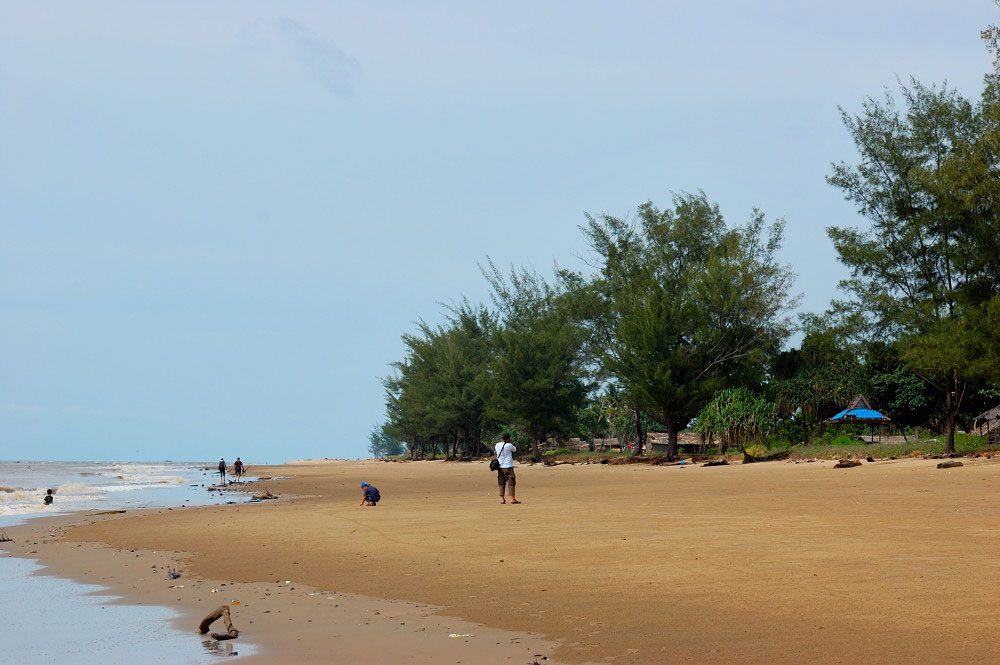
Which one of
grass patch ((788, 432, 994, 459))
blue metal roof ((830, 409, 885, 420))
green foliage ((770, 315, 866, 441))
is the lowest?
grass patch ((788, 432, 994, 459))

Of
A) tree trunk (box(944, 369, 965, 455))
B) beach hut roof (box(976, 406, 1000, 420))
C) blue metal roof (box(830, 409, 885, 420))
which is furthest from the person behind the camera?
beach hut roof (box(976, 406, 1000, 420))

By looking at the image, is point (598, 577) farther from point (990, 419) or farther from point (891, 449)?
point (990, 419)

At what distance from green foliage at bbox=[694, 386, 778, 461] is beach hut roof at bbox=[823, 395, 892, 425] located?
2.94m

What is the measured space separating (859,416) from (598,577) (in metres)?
37.7

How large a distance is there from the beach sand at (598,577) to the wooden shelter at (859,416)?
24369 millimetres

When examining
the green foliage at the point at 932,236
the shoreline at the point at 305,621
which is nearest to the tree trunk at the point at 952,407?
the green foliage at the point at 932,236

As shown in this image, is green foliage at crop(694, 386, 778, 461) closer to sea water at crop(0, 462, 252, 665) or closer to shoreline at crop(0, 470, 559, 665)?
shoreline at crop(0, 470, 559, 665)

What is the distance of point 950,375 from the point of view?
132 feet

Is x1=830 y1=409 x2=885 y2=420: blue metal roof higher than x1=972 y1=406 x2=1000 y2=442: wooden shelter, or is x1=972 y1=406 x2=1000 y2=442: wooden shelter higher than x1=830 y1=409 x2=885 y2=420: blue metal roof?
x1=830 y1=409 x2=885 y2=420: blue metal roof

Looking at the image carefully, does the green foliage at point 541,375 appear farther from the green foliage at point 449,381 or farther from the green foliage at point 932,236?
the green foliage at point 932,236

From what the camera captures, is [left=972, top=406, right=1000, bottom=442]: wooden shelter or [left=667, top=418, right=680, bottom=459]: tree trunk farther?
[left=667, top=418, right=680, bottom=459]: tree trunk

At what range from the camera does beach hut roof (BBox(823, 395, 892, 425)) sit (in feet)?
145

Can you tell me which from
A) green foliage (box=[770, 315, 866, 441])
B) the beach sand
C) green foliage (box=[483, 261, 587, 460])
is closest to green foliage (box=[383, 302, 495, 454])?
green foliage (box=[483, 261, 587, 460])

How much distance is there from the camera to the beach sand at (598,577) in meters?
7.23
